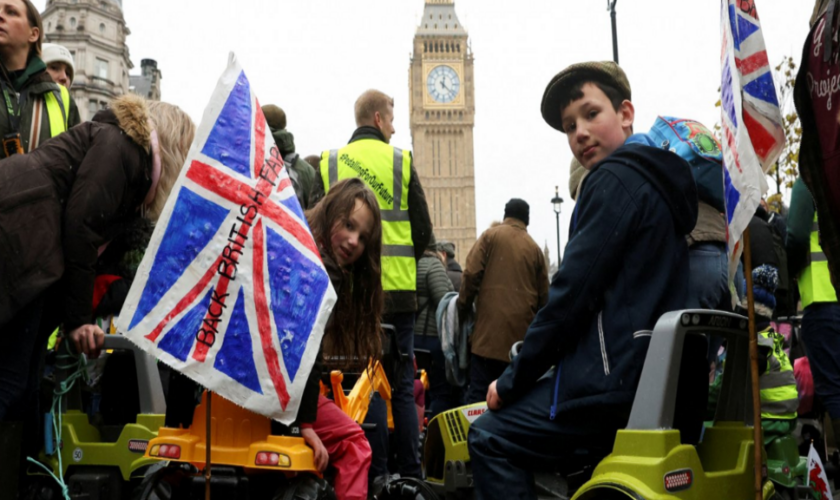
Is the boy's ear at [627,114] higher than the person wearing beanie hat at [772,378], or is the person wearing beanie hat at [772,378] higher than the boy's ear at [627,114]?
the boy's ear at [627,114]

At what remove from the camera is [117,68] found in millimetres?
60344

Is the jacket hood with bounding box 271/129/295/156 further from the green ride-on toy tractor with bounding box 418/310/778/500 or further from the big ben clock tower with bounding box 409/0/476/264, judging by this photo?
the big ben clock tower with bounding box 409/0/476/264

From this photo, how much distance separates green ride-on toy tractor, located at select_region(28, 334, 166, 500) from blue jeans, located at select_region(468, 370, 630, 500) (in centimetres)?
146

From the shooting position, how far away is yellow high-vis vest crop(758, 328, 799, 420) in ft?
15.2

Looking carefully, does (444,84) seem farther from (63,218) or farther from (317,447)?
(317,447)

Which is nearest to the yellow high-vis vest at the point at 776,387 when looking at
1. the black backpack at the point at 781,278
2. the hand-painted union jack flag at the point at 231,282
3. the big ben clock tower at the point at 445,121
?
the black backpack at the point at 781,278

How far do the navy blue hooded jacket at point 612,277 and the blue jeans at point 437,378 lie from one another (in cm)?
436

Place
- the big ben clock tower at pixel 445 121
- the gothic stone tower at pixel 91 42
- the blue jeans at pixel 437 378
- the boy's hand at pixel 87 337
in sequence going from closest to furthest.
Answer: the boy's hand at pixel 87 337 → the blue jeans at pixel 437 378 → the gothic stone tower at pixel 91 42 → the big ben clock tower at pixel 445 121

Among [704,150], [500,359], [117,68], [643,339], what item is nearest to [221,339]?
[643,339]

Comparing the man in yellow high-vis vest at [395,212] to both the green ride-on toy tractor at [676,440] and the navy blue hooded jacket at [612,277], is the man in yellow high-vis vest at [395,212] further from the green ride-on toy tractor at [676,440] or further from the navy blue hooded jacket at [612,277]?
the navy blue hooded jacket at [612,277]

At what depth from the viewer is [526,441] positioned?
9.24 feet

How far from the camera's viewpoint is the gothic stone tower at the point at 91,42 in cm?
5722

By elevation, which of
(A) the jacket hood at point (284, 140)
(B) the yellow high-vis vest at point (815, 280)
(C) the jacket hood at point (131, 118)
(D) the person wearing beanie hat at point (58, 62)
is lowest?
(B) the yellow high-vis vest at point (815, 280)

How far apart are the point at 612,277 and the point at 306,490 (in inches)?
45.3
